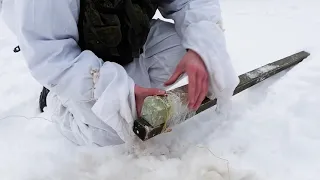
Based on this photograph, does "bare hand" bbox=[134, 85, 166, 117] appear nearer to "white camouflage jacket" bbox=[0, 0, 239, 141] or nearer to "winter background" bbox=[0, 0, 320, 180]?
"white camouflage jacket" bbox=[0, 0, 239, 141]

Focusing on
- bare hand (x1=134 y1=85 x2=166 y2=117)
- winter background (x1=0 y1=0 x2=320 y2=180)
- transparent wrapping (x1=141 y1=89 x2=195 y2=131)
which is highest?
bare hand (x1=134 y1=85 x2=166 y2=117)

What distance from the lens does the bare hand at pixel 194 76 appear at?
34.7 inches

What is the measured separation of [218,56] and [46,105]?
Result: 1.80ft

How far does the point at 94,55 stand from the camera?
0.89 meters

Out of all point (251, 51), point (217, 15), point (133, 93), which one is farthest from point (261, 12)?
point (133, 93)

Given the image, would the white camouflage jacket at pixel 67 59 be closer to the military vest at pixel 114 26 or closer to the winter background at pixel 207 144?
the military vest at pixel 114 26

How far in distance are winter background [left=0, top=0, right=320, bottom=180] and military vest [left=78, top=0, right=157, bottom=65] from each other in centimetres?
24

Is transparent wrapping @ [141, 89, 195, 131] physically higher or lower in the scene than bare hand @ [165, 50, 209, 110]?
lower

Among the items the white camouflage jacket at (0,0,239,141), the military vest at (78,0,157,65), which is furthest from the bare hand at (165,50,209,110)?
the military vest at (78,0,157,65)

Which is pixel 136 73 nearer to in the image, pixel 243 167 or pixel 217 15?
pixel 217 15

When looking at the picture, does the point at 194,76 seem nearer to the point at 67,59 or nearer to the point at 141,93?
the point at 141,93

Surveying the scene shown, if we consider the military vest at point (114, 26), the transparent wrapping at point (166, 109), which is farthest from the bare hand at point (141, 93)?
the military vest at point (114, 26)

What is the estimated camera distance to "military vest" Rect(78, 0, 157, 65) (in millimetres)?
888

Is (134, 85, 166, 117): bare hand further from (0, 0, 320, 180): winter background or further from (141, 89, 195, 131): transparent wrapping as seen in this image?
(0, 0, 320, 180): winter background
